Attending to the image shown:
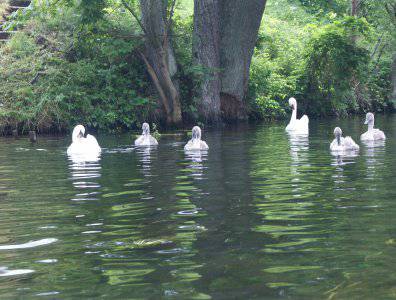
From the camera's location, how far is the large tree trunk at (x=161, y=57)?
23.8 m

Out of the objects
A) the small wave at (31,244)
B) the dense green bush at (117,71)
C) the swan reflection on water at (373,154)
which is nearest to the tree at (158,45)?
the dense green bush at (117,71)

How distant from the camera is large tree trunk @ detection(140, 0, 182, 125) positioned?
77.9 feet

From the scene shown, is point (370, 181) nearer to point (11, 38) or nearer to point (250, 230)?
point (250, 230)

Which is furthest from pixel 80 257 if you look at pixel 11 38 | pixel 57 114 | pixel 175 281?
pixel 11 38

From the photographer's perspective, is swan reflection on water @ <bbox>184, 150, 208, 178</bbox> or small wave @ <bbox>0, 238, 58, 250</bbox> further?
swan reflection on water @ <bbox>184, 150, 208, 178</bbox>

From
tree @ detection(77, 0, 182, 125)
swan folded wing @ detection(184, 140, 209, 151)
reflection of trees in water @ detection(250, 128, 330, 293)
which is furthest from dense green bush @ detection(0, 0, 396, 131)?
reflection of trees in water @ detection(250, 128, 330, 293)

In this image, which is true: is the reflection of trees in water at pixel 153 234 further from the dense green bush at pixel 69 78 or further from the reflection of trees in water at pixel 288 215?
the dense green bush at pixel 69 78

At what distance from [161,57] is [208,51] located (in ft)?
8.19

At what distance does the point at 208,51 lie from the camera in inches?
1037

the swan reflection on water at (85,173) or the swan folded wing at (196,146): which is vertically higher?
the swan folded wing at (196,146)

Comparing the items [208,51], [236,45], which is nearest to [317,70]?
[236,45]

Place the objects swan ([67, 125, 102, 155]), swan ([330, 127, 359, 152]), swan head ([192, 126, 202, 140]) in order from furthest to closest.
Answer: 1. swan head ([192, 126, 202, 140])
2. swan ([67, 125, 102, 155])
3. swan ([330, 127, 359, 152])

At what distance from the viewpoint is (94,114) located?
2516 cm

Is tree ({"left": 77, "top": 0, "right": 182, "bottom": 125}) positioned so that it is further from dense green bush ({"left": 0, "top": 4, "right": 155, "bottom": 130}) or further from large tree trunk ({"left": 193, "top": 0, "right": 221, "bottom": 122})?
large tree trunk ({"left": 193, "top": 0, "right": 221, "bottom": 122})
